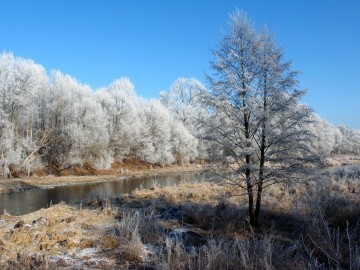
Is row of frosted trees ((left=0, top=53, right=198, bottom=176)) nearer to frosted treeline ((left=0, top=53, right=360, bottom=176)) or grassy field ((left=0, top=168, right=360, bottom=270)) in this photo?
frosted treeline ((left=0, top=53, right=360, bottom=176))

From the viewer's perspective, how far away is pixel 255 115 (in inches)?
403

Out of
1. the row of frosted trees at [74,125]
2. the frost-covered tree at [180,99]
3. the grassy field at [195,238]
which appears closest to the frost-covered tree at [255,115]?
the grassy field at [195,238]

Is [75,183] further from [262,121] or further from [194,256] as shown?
[194,256]

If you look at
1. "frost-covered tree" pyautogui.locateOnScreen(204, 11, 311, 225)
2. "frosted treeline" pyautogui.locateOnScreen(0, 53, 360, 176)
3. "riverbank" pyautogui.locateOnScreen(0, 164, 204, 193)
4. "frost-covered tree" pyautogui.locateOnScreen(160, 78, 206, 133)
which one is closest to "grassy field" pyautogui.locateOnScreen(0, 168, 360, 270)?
"frost-covered tree" pyautogui.locateOnScreen(204, 11, 311, 225)

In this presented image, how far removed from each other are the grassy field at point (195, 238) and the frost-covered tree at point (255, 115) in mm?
1093

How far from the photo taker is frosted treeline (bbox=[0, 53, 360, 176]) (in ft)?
109

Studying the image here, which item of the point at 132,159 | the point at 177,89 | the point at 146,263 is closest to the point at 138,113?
the point at 132,159

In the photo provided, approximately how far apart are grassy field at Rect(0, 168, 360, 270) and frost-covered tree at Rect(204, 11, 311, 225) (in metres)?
1.09

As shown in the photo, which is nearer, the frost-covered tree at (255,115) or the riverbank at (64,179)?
the frost-covered tree at (255,115)

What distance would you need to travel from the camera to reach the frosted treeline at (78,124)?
3316cm

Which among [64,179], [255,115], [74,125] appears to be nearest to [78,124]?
[74,125]

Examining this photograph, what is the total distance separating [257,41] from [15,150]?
2912cm

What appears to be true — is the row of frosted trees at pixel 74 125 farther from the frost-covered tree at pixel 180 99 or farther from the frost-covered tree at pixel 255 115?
the frost-covered tree at pixel 255 115

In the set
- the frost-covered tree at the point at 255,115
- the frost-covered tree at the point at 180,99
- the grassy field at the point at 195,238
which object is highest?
the frost-covered tree at the point at 180,99
